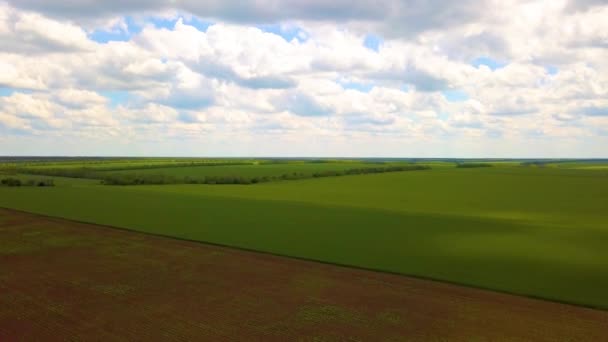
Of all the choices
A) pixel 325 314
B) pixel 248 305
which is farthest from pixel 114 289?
pixel 325 314

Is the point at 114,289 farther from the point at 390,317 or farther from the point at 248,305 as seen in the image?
the point at 390,317

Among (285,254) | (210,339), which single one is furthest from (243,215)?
(210,339)

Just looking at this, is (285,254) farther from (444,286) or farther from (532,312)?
(532,312)

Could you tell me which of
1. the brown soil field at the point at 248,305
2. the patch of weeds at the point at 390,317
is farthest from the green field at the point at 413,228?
the patch of weeds at the point at 390,317

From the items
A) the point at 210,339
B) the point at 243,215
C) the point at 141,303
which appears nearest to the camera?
the point at 210,339

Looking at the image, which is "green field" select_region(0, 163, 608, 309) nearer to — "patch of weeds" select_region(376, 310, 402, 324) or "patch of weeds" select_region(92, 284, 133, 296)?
"patch of weeds" select_region(376, 310, 402, 324)

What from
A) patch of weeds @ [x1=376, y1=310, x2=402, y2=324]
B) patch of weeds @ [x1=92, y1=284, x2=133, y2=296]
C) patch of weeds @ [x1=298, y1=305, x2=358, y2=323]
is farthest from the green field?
patch of weeds @ [x1=92, y1=284, x2=133, y2=296]
